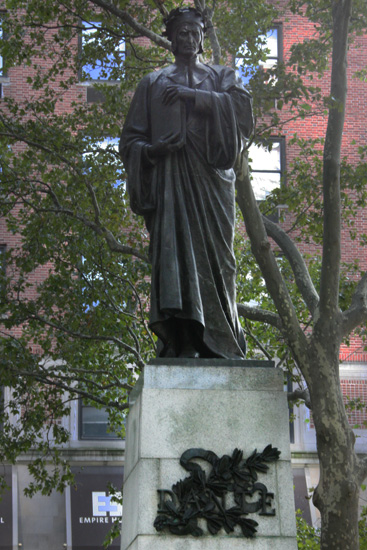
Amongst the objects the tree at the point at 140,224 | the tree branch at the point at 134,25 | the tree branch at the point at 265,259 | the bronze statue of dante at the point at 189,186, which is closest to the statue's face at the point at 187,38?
the bronze statue of dante at the point at 189,186

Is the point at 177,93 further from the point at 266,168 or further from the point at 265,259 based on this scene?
the point at 266,168

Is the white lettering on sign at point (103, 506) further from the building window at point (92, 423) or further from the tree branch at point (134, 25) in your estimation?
the tree branch at point (134, 25)

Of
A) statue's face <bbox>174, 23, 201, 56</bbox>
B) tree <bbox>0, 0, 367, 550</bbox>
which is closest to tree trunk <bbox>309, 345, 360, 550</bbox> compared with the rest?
tree <bbox>0, 0, 367, 550</bbox>

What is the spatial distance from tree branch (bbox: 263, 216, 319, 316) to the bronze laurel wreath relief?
8.13 m

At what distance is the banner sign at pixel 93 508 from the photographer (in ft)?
79.8

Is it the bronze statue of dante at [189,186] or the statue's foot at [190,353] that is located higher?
the bronze statue of dante at [189,186]

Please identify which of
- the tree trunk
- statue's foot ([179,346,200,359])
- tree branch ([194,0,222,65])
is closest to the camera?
statue's foot ([179,346,200,359])

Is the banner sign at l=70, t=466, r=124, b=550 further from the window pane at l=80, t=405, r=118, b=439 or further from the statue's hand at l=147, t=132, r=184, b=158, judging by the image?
the statue's hand at l=147, t=132, r=184, b=158

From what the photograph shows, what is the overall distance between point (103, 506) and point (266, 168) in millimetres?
9543

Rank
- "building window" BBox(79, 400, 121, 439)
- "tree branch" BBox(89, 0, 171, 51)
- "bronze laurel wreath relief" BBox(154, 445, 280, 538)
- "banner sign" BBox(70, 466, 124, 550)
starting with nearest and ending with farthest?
"bronze laurel wreath relief" BBox(154, 445, 280, 538) < "tree branch" BBox(89, 0, 171, 51) < "banner sign" BBox(70, 466, 124, 550) < "building window" BBox(79, 400, 121, 439)

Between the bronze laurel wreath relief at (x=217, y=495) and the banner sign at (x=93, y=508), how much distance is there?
17.3 metres

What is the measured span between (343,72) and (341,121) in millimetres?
671

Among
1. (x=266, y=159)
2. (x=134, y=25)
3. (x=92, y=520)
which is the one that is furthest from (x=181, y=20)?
(x=266, y=159)

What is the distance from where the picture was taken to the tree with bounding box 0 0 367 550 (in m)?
13.9
